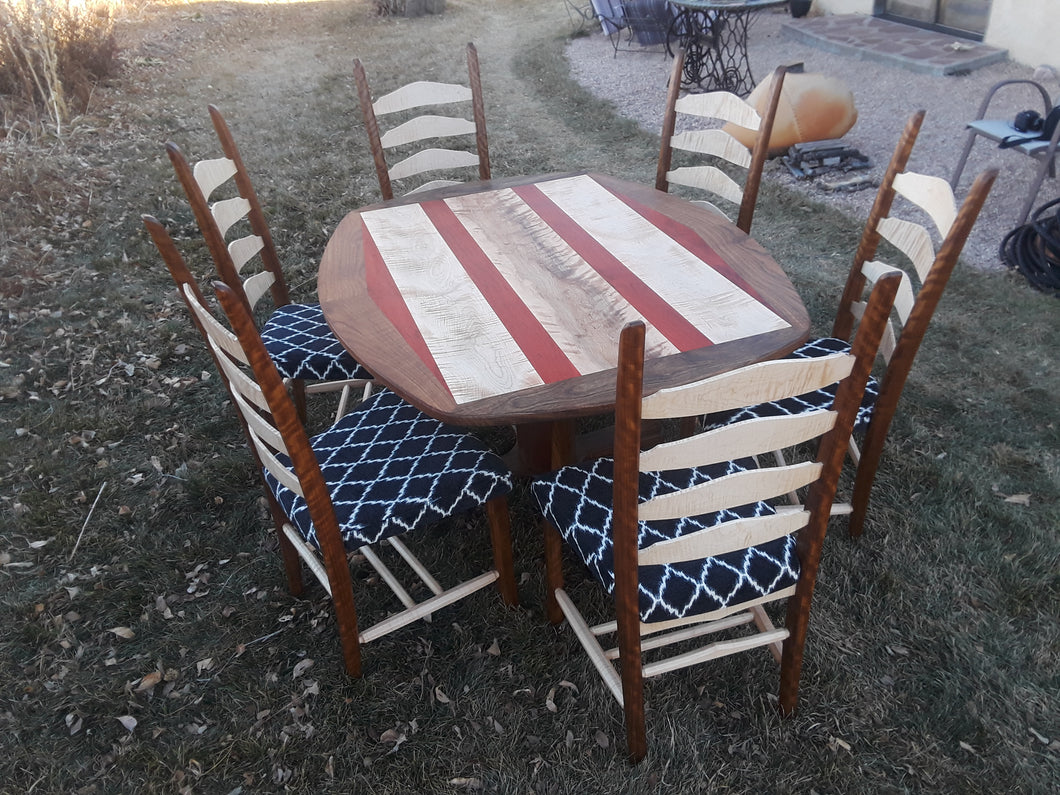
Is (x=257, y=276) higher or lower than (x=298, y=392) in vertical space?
higher

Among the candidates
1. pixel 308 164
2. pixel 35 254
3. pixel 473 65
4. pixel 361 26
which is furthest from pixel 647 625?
pixel 361 26

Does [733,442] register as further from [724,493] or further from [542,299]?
[542,299]

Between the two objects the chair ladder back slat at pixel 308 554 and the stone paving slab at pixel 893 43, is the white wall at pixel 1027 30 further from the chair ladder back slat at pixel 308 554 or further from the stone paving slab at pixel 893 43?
the chair ladder back slat at pixel 308 554

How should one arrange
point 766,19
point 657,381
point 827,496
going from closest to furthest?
point 827,496 → point 657,381 → point 766,19

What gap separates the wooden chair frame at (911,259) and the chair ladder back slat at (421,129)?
1.68 m

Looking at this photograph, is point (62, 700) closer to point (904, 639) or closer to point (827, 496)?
point (827, 496)

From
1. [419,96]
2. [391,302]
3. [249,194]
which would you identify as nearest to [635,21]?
[419,96]

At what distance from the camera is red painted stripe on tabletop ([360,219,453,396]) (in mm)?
1761

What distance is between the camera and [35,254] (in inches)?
160

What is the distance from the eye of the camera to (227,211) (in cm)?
239

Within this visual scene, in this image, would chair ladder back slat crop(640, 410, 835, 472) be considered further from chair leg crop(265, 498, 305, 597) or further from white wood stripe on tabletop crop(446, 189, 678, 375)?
chair leg crop(265, 498, 305, 597)

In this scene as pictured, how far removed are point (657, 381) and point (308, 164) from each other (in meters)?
4.64

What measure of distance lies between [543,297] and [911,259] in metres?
1.11

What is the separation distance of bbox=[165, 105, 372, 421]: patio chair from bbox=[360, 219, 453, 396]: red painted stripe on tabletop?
0.29 metres
